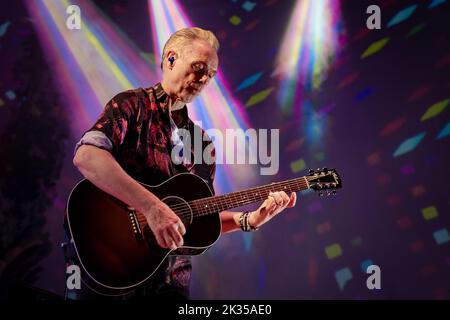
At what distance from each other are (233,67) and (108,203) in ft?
6.94

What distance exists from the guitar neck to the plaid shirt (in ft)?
0.57

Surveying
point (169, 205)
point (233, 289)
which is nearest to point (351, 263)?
point (233, 289)

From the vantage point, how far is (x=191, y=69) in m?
2.04

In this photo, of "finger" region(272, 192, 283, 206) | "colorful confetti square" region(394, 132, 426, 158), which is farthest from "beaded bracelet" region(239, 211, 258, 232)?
"colorful confetti square" region(394, 132, 426, 158)

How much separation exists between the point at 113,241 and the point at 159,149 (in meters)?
A: 0.40

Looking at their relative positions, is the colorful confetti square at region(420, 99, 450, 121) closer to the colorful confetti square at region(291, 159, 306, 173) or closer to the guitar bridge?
the colorful confetti square at region(291, 159, 306, 173)

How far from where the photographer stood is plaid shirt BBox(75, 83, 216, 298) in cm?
179

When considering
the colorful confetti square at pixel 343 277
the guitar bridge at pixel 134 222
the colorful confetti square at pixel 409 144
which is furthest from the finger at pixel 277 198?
the colorful confetti square at pixel 409 144

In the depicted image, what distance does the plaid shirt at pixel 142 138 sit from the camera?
179cm

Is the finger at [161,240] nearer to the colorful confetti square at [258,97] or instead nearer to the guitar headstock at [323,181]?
the guitar headstock at [323,181]

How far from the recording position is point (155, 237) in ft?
5.80
